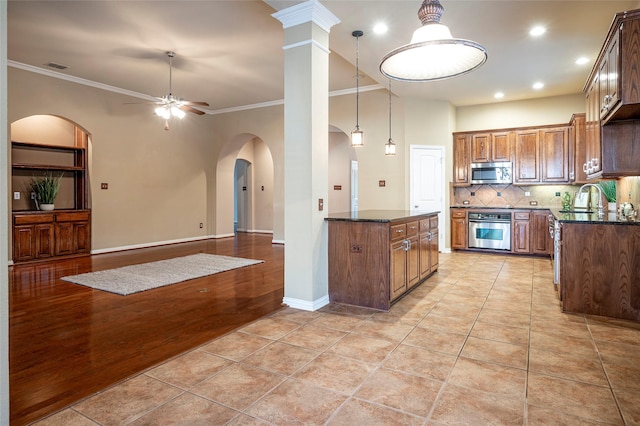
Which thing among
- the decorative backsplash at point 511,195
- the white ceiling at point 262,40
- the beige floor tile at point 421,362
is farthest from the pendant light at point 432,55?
the decorative backsplash at point 511,195

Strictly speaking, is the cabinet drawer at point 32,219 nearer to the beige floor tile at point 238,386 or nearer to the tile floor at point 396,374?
the tile floor at point 396,374

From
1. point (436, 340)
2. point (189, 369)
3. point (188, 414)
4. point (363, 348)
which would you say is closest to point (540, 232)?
point (436, 340)

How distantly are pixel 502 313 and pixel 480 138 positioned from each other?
4696mm

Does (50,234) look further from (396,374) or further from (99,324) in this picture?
(396,374)

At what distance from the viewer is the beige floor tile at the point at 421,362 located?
234 cm

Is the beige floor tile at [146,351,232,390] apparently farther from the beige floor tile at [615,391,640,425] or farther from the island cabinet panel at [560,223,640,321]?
the island cabinet panel at [560,223,640,321]

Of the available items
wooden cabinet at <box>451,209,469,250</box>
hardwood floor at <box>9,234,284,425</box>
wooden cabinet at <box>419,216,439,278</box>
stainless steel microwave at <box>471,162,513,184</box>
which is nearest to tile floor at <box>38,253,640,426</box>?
hardwood floor at <box>9,234,284,425</box>

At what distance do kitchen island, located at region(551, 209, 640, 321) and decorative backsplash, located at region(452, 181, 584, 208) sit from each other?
12.9 ft

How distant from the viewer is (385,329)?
3100 mm

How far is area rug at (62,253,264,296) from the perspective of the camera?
4.57 m

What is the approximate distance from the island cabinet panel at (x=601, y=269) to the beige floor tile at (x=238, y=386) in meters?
2.93

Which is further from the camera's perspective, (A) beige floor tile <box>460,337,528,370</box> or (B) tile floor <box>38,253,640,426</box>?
(A) beige floor tile <box>460,337,528,370</box>

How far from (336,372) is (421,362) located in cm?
59

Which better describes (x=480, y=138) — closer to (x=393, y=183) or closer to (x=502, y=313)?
(x=393, y=183)
